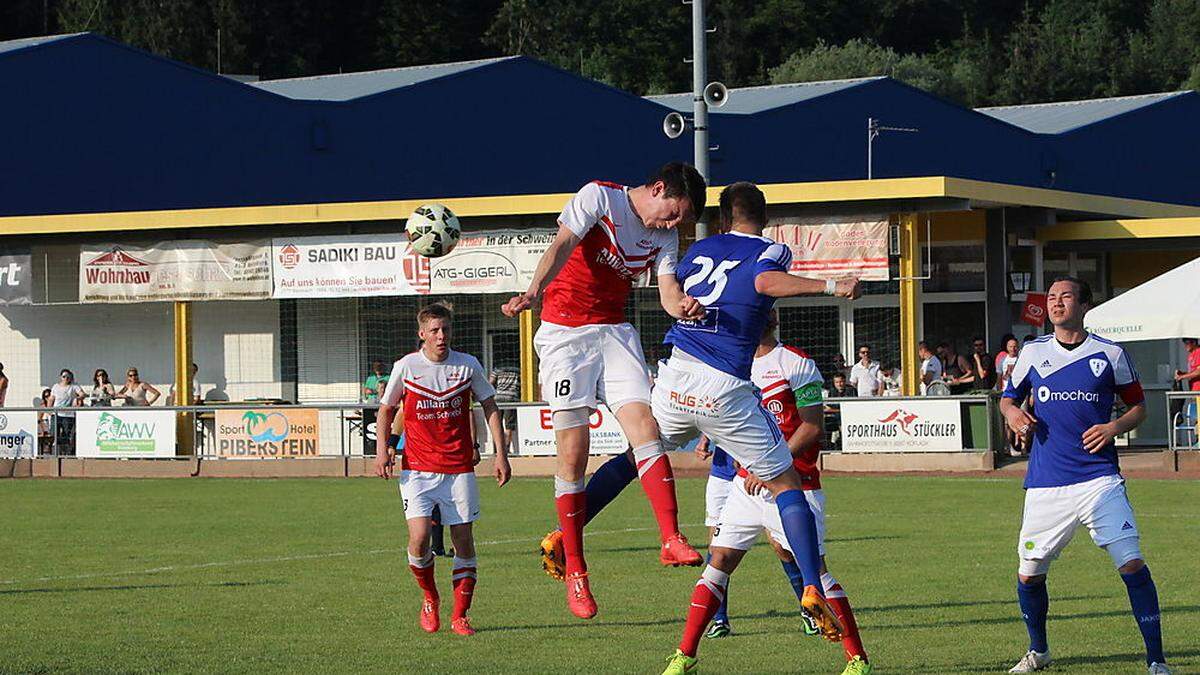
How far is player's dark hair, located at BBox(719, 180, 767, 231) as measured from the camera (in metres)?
8.90

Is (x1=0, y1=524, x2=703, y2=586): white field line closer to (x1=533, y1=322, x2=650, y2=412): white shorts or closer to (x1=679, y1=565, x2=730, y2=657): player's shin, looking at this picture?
(x1=533, y1=322, x2=650, y2=412): white shorts

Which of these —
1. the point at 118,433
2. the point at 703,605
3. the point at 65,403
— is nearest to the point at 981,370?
the point at 118,433

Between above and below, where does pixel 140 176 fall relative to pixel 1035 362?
above

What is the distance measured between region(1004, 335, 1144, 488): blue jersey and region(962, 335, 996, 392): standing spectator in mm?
20887

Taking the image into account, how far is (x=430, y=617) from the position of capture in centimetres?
1165

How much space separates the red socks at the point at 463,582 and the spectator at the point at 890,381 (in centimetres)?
1912

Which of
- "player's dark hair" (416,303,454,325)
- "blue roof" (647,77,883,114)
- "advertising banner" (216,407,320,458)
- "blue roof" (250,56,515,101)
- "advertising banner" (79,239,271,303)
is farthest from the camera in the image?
"blue roof" (647,77,883,114)

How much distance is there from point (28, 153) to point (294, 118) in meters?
5.63

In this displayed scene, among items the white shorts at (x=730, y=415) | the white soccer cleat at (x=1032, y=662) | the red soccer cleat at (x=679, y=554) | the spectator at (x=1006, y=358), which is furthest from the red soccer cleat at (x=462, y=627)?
the spectator at (x=1006, y=358)

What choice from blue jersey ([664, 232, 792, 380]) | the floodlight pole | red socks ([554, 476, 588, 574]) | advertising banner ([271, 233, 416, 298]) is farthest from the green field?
advertising banner ([271, 233, 416, 298])

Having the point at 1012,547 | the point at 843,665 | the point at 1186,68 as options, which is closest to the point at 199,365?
the point at 1012,547

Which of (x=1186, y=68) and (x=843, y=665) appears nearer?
(x=843, y=665)

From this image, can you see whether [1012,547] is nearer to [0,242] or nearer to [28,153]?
[0,242]

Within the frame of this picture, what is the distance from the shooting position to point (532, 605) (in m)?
13.0
